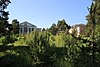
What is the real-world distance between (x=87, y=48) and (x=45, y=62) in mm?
2703

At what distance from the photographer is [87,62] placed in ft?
37.3

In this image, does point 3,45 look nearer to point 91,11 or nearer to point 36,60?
point 36,60

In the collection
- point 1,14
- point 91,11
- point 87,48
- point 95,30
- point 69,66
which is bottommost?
point 69,66

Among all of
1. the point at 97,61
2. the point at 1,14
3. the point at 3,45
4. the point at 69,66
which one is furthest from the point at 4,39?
the point at 1,14

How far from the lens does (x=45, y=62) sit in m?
12.1

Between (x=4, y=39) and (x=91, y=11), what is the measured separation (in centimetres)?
398

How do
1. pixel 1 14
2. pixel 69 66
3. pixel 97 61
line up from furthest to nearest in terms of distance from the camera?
pixel 1 14 < pixel 69 66 < pixel 97 61

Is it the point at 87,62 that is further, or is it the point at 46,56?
the point at 46,56

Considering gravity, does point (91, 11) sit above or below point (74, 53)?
above

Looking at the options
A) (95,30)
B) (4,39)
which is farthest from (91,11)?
(4,39)

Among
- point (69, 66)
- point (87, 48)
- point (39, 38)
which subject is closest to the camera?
point (87, 48)

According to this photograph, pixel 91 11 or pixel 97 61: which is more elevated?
pixel 91 11

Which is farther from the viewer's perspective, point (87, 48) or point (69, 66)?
point (69, 66)

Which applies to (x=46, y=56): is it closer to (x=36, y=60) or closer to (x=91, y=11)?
(x=36, y=60)
